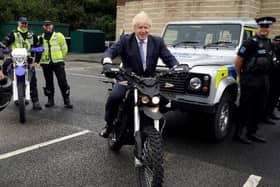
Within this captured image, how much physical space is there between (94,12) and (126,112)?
30967 mm

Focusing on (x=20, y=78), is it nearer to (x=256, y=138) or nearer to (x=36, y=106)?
(x=36, y=106)

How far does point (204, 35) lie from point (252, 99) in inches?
64.9

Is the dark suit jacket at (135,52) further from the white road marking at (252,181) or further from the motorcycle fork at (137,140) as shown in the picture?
the white road marking at (252,181)

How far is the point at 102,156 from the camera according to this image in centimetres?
443

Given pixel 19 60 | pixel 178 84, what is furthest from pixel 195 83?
pixel 19 60

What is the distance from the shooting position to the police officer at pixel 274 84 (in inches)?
236

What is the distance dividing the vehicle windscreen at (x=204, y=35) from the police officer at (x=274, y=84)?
29.5 inches

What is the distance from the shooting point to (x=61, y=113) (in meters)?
6.63

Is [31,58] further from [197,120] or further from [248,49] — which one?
[248,49]

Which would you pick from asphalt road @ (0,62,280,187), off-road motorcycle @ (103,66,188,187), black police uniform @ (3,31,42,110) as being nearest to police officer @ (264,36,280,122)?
asphalt road @ (0,62,280,187)

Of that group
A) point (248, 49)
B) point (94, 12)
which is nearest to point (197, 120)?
point (248, 49)

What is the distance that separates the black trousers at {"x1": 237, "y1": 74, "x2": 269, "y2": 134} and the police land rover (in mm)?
178

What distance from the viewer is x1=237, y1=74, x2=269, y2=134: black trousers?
16.7 feet

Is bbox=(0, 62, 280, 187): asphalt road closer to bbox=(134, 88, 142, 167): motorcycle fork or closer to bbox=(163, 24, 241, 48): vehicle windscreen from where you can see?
bbox=(134, 88, 142, 167): motorcycle fork
